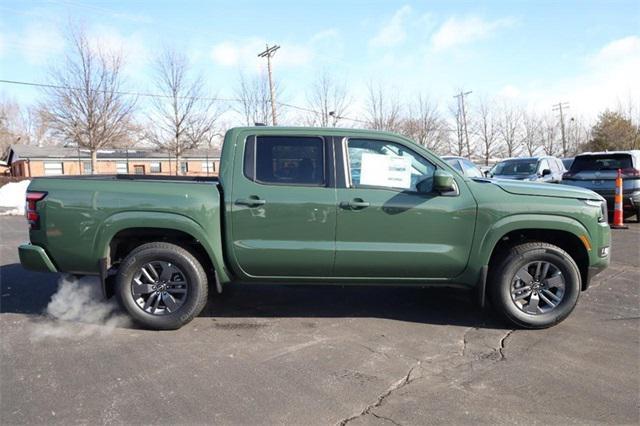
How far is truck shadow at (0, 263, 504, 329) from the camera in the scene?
4.70m

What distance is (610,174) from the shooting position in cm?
1082

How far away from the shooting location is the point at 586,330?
169 inches

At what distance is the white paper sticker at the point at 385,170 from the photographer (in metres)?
4.23

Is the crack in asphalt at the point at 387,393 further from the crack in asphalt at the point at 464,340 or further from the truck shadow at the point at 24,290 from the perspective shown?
the truck shadow at the point at 24,290

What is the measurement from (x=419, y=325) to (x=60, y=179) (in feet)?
12.1

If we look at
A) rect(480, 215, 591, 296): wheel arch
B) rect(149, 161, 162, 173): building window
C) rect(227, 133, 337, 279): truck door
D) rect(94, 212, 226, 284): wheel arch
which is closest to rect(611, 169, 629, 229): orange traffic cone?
rect(480, 215, 591, 296): wheel arch

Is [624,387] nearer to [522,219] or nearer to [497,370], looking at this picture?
[497,370]

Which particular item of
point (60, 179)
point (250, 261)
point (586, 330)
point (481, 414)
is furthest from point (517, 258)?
point (60, 179)

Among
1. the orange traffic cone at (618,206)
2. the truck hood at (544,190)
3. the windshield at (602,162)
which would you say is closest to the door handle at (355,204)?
the truck hood at (544,190)

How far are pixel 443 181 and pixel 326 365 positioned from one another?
1.87m

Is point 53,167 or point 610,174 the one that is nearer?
point 610,174

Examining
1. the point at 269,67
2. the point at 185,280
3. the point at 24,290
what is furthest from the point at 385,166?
the point at 269,67

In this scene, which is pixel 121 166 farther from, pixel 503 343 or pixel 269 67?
pixel 503 343

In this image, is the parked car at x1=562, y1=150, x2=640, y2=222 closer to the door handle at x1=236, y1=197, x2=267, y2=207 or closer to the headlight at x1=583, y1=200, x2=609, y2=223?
the headlight at x1=583, y1=200, x2=609, y2=223
